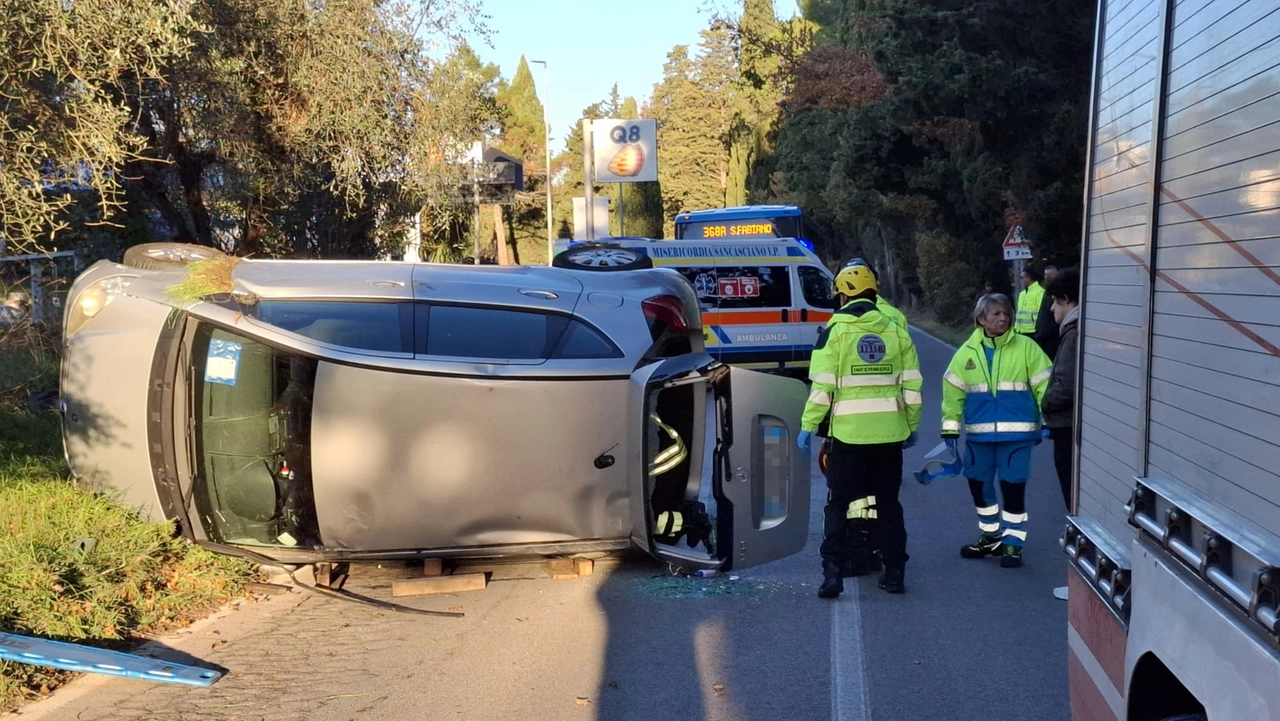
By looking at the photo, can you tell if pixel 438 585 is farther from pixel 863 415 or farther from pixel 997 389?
pixel 997 389

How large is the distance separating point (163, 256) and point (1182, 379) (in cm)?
600

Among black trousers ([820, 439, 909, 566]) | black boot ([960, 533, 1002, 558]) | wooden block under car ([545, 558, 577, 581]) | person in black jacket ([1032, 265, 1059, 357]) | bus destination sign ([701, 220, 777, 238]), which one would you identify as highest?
bus destination sign ([701, 220, 777, 238])

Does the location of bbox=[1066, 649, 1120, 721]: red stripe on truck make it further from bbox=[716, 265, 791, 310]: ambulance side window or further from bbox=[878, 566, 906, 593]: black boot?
bbox=[716, 265, 791, 310]: ambulance side window

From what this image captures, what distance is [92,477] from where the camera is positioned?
6.75 meters

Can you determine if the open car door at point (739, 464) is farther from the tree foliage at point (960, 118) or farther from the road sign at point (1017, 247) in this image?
the road sign at point (1017, 247)

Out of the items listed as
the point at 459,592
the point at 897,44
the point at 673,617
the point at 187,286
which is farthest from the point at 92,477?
the point at 897,44

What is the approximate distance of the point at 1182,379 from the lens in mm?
2709

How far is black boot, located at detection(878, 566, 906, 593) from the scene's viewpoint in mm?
6914

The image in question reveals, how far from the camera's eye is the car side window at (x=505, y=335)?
6586 millimetres

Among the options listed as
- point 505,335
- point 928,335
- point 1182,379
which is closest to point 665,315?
point 505,335

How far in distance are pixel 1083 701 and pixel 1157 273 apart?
1.34 metres

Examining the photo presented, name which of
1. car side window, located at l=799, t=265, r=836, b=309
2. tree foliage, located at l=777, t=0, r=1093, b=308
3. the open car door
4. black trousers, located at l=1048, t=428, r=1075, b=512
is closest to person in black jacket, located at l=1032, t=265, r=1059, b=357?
black trousers, located at l=1048, t=428, r=1075, b=512

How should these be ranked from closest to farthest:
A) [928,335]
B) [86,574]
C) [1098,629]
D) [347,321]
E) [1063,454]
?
[1098,629] → [86,574] → [347,321] → [1063,454] → [928,335]

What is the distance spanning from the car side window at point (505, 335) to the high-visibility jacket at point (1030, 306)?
22.7 feet
